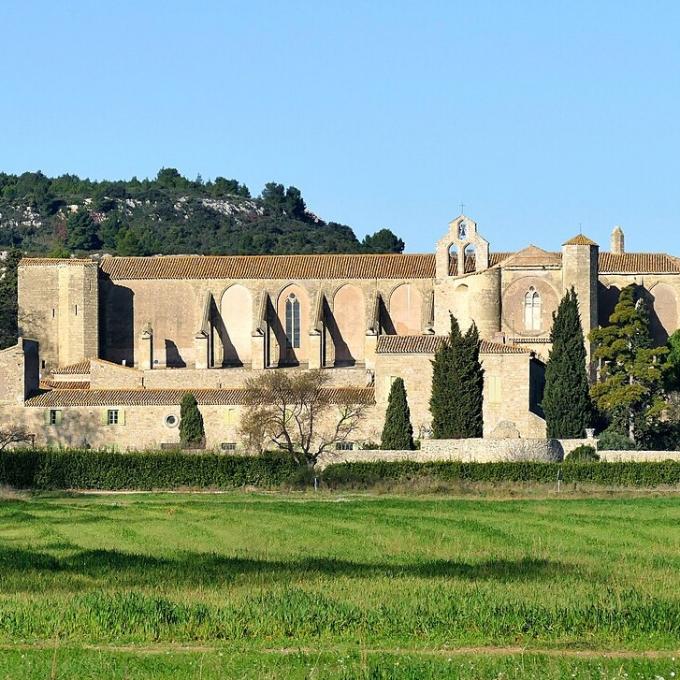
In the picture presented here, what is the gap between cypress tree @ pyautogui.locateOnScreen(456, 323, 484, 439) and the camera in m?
49.8

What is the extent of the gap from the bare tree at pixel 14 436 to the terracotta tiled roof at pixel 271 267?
40.1ft

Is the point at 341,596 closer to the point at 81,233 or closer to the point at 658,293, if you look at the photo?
the point at 658,293

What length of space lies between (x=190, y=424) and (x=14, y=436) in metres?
5.60

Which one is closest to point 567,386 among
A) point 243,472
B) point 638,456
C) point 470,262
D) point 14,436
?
point 638,456

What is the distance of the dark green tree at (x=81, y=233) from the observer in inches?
4956

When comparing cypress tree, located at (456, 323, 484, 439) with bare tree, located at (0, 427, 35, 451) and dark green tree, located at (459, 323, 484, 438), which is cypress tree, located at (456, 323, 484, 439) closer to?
dark green tree, located at (459, 323, 484, 438)

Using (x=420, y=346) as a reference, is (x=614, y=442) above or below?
below

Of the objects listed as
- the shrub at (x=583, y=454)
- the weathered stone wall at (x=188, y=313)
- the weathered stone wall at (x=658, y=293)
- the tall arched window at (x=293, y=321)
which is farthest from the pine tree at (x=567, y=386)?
the tall arched window at (x=293, y=321)

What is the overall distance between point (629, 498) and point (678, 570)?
15340 mm

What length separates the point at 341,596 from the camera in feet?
66.3

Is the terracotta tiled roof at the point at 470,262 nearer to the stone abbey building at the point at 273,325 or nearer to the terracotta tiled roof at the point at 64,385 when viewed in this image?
the stone abbey building at the point at 273,325

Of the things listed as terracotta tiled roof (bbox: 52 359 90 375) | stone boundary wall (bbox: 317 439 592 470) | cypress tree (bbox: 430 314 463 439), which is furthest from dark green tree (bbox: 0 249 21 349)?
stone boundary wall (bbox: 317 439 592 470)

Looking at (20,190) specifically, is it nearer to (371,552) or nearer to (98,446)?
(98,446)

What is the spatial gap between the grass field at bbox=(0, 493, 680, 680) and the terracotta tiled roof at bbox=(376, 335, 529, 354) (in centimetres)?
2010
